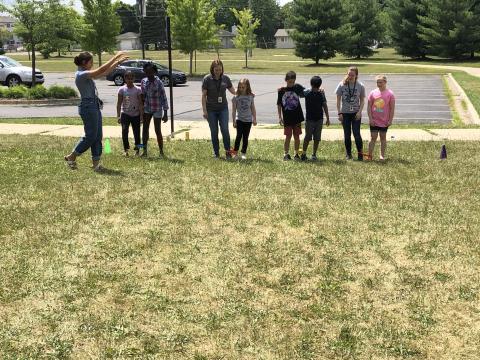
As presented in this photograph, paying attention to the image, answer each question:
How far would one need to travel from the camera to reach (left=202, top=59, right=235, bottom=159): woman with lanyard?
910cm

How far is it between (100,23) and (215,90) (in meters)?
29.8

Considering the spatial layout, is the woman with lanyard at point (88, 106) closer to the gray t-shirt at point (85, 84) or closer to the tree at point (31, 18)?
the gray t-shirt at point (85, 84)

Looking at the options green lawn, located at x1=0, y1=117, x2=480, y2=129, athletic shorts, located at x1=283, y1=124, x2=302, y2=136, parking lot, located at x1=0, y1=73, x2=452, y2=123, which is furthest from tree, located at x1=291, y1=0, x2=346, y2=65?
athletic shorts, located at x1=283, y1=124, x2=302, y2=136

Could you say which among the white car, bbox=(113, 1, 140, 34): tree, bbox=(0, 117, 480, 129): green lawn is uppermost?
bbox=(113, 1, 140, 34): tree

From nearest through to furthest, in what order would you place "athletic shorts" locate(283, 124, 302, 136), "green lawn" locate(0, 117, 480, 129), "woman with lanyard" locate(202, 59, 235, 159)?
1. "woman with lanyard" locate(202, 59, 235, 159)
2. "athletic shorts" locate(283, 124, 302, 136)
3. "green lawn" locate(0, 117, 480, 129)

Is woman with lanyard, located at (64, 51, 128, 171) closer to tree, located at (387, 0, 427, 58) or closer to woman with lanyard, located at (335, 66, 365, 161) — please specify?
woman with lanyard, located at (335, 66, 365, 161)

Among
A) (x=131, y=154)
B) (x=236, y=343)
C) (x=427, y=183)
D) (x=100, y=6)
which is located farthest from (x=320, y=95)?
(x=100, y=6)

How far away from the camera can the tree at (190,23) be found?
3769cm

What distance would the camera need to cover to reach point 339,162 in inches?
356

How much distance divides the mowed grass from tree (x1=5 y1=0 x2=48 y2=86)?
49.6ft

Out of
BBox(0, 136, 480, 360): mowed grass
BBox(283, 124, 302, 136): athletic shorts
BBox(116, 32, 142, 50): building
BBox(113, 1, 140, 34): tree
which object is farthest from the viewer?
BBox(113, 1, 140, 34): tree

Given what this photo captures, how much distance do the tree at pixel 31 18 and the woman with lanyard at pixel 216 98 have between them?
48.5ft

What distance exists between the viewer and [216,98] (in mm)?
9211

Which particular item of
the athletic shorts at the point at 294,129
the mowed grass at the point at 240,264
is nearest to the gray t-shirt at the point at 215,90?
the athletic shorts at the point at 294,129
